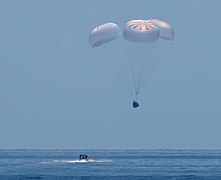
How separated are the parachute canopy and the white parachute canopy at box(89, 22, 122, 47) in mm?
997

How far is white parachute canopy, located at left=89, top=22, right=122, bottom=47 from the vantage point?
6994 centimetres

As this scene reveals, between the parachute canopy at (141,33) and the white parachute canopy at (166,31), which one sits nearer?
the parachute canopy at (141,33)

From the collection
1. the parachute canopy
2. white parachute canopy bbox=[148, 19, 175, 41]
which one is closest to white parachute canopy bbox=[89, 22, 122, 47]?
the parachute canopy

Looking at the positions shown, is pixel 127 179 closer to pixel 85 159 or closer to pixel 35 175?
pixel 35 175

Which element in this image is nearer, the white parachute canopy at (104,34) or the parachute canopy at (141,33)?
the parachute canopy at (141,33)

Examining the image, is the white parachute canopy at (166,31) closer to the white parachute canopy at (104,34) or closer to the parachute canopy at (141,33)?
the parachute canopy at (141,33)

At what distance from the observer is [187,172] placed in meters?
89.2

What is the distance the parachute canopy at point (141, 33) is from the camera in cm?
6838

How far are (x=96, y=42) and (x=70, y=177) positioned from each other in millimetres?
14456

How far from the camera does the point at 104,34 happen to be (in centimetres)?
7006

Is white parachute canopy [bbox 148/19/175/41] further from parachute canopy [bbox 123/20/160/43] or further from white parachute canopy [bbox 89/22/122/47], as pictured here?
white parachute canopy [bbox 89/22/122/47]

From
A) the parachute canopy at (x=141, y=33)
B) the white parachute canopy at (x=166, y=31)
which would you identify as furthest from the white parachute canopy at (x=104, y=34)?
the white parachute canopy at (x=166, y=31)

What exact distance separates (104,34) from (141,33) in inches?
131

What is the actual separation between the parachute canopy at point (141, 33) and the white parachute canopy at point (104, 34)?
997mm
